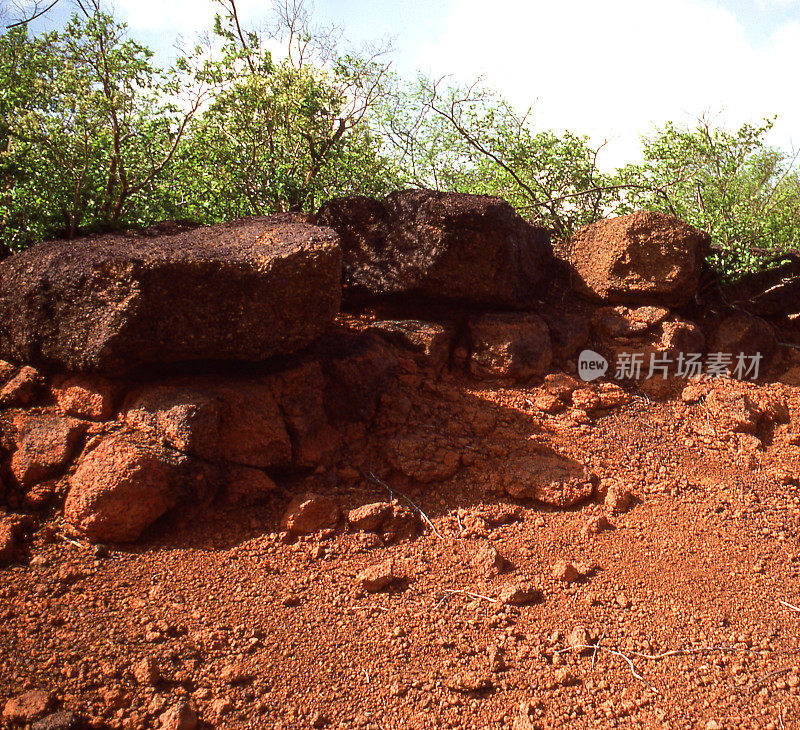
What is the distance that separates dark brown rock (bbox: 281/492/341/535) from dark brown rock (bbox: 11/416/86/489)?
41.8 inches

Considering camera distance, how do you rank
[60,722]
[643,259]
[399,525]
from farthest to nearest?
[643,259], [399,525], [60,722]

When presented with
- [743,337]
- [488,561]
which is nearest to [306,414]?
[488,561]

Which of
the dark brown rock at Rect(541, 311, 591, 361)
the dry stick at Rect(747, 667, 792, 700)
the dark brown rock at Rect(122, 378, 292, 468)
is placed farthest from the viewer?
the dark brown rock at Rect(541, 311, 591, 361)

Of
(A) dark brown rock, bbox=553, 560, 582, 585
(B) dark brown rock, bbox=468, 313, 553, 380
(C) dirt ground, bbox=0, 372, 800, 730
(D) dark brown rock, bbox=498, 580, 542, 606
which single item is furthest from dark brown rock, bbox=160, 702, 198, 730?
(B) dark brown rock, bbox=468, 313, 553, 380

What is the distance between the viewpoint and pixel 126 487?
274 centimetres

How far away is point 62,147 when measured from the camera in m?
4.18

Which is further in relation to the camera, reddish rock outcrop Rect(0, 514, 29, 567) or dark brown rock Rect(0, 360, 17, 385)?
dark brown rock Rect(0, 360, 17, 385)

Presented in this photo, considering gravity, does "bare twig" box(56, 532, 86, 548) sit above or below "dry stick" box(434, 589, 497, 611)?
above

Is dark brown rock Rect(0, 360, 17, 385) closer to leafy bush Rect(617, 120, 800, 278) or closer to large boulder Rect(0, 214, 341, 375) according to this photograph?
large boulder Rect(0, 214, 341, 375)

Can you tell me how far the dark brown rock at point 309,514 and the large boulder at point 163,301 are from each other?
778 mm

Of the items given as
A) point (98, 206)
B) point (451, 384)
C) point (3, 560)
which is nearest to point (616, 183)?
point (451, 384)

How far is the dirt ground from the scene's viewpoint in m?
2.21

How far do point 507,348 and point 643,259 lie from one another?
1368mm

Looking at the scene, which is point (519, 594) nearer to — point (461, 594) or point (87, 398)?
point (461, 594)
